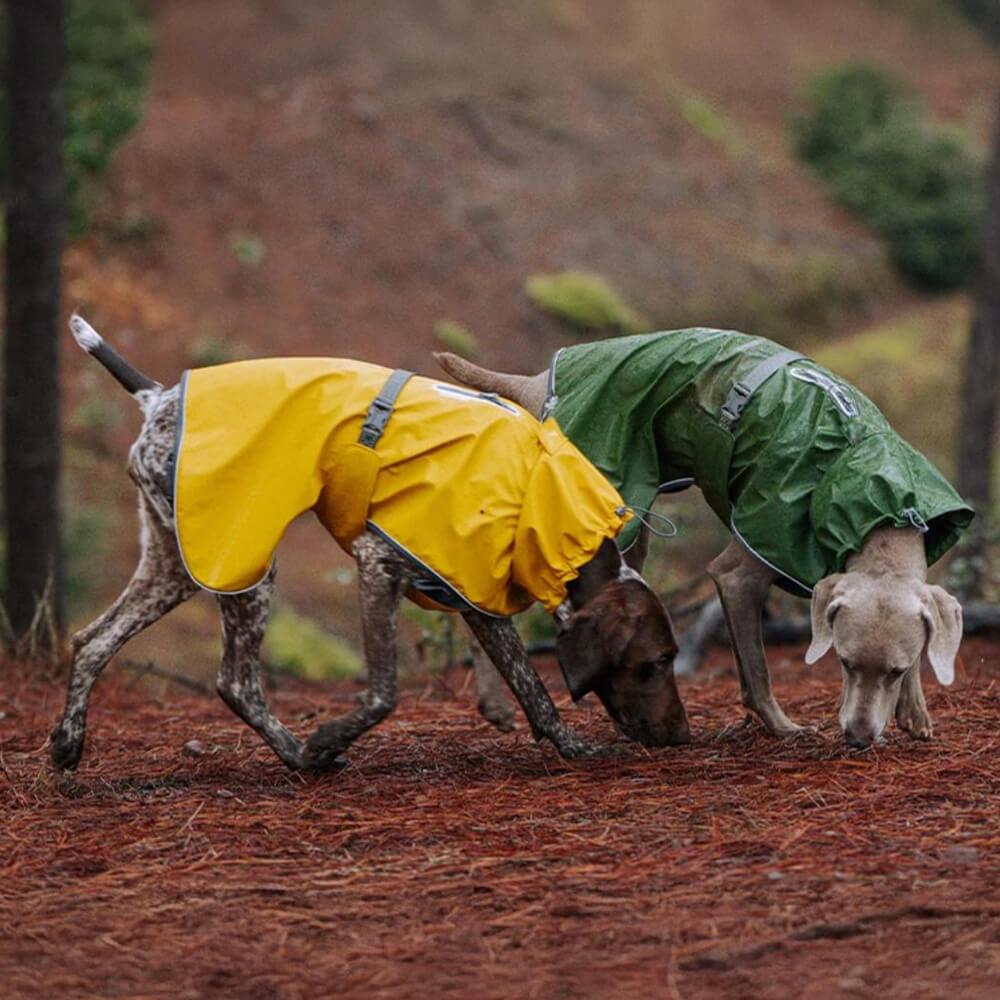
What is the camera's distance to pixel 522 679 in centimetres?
618

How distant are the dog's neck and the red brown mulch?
0.71 m

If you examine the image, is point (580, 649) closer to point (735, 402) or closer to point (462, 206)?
point (735, 402)

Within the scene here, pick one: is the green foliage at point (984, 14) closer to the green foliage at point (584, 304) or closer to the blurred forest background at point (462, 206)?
the blurred forest background at point (462, 206)

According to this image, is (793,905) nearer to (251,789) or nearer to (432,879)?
(432,879)

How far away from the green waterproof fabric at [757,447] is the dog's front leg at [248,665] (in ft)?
5.28

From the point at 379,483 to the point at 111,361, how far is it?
1.22 m

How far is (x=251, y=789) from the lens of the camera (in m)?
5.79

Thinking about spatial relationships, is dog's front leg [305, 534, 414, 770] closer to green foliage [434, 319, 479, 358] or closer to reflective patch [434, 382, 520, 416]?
reflective patch [434, 382, 520, 416]

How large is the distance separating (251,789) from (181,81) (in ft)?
63.9

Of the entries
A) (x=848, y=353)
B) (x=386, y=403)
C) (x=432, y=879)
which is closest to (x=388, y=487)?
(x=386, y=403)

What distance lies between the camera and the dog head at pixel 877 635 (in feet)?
18.9

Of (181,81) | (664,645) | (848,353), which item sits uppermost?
(664,645)

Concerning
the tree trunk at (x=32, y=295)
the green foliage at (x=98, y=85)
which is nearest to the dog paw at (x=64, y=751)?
the tree trunk at (x=32, y=295)

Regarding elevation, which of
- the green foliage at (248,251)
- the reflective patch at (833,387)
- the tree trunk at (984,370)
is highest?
the reflective patch at (833,387)
